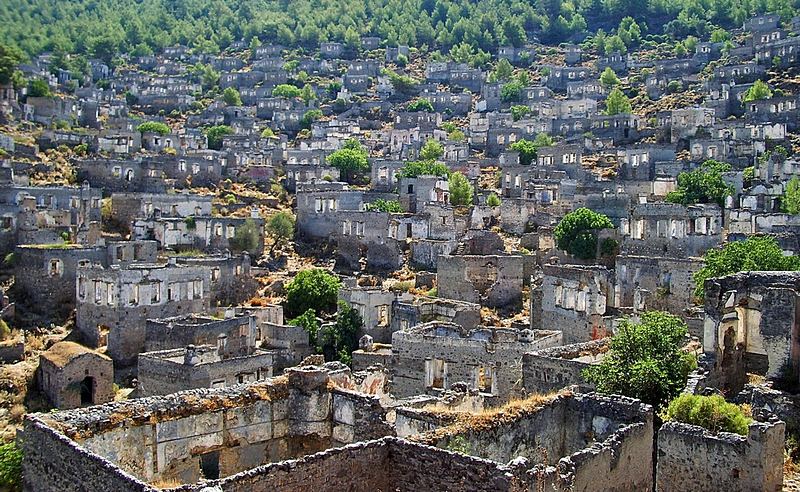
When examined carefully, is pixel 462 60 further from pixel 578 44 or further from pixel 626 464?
pixel 626 464

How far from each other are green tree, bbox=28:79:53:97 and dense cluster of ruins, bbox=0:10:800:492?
2386 mm

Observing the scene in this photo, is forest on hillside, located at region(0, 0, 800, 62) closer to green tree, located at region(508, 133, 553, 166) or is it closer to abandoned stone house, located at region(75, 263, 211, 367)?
green tree, located at region(508, 133, 553, 166)

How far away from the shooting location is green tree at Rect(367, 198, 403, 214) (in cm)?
5696

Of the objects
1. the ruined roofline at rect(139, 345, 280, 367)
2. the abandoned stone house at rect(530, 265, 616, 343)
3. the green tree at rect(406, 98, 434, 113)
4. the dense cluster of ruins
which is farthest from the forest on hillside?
the ruined roofline at rect(139, 345, 280, 367)

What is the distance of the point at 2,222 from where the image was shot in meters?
50.8

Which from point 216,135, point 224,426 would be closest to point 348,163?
point 216,135

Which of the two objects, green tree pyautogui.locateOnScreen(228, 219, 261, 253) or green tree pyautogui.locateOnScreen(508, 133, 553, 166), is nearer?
green tree pyautogui.locateOnScreen(228, 219, 261, 253)

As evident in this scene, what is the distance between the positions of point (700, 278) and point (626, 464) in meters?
21.0

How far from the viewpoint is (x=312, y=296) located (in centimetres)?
4719

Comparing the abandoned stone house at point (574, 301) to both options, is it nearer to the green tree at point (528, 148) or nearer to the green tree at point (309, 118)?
the green tree at point (528, 148)

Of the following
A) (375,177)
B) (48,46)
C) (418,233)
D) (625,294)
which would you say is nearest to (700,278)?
(625,294)

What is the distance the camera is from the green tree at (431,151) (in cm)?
7350

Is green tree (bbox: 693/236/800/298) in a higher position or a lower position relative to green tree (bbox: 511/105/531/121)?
lower

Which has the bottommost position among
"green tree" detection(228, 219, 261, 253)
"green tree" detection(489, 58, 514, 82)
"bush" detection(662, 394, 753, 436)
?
"bush" detection(662, 394, 753, 436)
